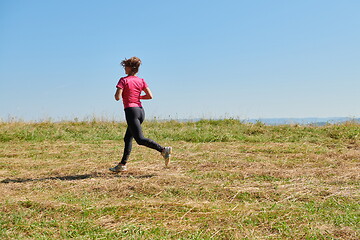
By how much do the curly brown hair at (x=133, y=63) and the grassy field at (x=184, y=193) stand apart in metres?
1.91

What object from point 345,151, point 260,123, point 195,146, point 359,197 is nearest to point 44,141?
point 195,146

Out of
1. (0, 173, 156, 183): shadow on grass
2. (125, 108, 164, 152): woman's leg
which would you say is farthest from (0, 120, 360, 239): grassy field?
(125, 108, 164, 152): woman's leg

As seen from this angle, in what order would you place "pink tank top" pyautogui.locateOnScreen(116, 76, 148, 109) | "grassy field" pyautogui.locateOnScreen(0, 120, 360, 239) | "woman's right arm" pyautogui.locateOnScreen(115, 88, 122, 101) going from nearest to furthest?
"grassy field" pyautogui.locateOnScreen(0, 120, 360, 239), "woman's right arm" pyautogui.locateOnScreen(115, 88, 122, 101), "pink tank top" pyautogui.locateOnScreen(116, 76, 148, 109)

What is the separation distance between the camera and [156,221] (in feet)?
13.0

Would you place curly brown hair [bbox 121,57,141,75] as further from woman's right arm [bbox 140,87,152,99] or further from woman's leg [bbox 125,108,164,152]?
woman's leg [bbox 125,108,164,152]

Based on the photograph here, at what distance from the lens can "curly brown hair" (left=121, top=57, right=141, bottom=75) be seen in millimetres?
6527

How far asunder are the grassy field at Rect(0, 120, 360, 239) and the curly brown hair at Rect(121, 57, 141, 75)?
1.91 meters

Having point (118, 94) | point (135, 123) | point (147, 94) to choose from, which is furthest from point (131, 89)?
point (135, 123)

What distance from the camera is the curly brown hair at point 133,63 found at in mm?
6527

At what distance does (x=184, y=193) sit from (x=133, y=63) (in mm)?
2643

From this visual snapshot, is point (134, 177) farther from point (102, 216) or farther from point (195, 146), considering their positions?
point (195, 146)

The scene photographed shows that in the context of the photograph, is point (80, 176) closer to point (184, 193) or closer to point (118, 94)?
point (118, 94)

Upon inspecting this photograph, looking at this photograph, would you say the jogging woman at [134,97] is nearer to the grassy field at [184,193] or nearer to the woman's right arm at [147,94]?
the woman's right arm at [147,94]

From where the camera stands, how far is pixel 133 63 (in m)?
6.55
